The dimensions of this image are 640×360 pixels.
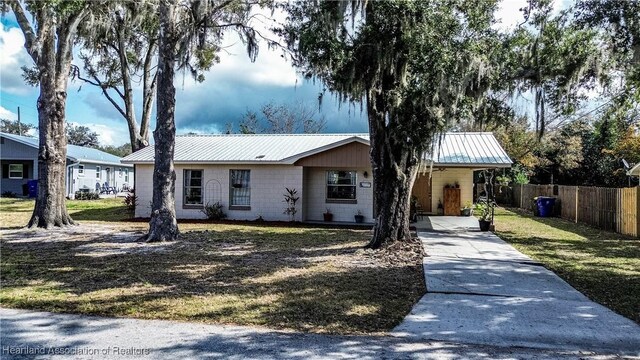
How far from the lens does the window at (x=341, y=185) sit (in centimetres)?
1650

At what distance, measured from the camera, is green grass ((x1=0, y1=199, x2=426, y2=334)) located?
5.17 meters

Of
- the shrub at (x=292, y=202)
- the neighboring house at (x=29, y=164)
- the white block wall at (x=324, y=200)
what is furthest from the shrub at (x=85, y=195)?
the white block wall at (x=324, y=200)

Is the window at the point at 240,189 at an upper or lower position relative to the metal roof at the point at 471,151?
lower

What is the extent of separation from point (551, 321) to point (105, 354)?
4673mm

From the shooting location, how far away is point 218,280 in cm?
688

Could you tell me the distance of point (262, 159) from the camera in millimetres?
16500

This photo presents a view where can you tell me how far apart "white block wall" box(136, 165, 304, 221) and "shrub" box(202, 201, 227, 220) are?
6.7 inches

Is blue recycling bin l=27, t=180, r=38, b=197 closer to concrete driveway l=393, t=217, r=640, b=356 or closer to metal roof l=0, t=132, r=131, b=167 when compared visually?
metal roof l=0, t=132, r=131, b=167

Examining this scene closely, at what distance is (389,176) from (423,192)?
9297mm

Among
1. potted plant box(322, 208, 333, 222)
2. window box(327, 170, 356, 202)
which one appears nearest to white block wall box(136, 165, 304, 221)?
potted plant box(322, 208, 333, 222)

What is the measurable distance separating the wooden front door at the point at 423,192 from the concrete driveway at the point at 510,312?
32.0 feet

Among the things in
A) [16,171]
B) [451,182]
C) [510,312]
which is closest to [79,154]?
[16,171]

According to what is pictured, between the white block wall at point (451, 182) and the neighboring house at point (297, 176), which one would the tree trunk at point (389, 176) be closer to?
the neighboring house at point (297, 176)

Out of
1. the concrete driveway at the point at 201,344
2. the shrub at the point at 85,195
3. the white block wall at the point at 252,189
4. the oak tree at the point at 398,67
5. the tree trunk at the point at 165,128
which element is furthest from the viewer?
the shrub at the point at 85,195
